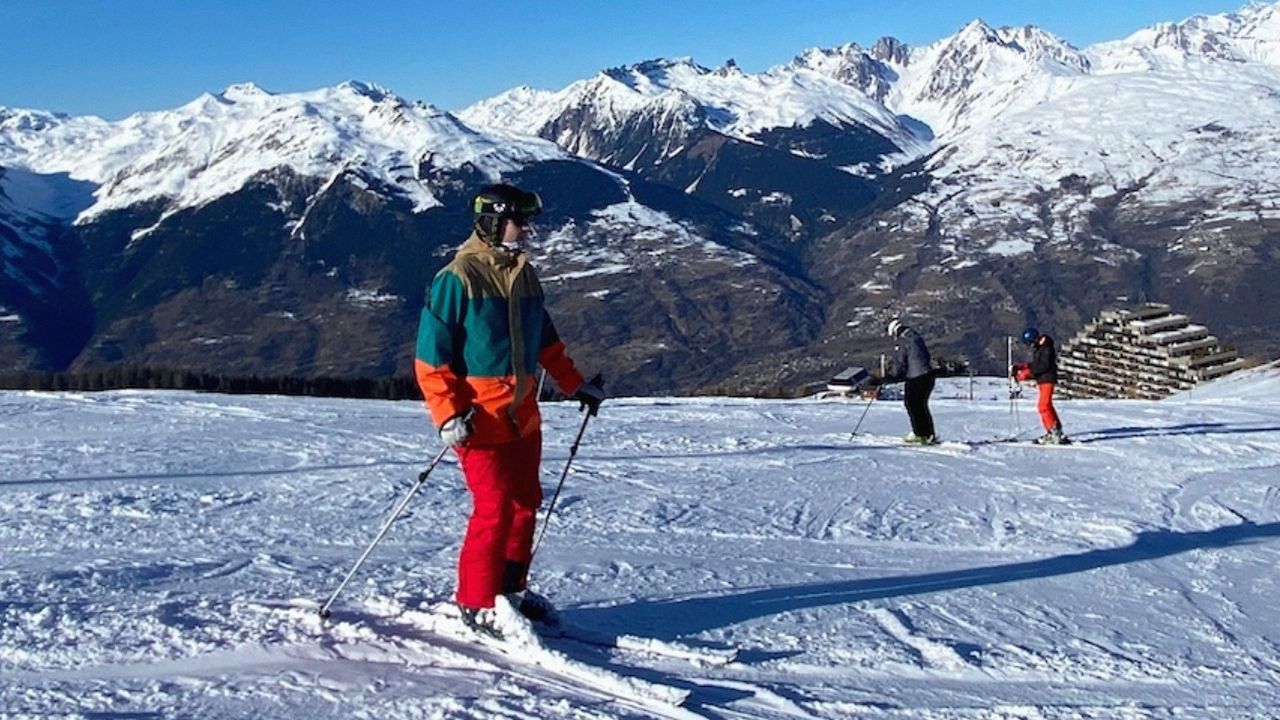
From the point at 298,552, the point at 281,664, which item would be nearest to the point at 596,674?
the point at 281,664

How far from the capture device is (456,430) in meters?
5.60

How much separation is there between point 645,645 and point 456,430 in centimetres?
140

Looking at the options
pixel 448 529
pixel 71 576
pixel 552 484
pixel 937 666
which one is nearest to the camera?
pixel 937 666

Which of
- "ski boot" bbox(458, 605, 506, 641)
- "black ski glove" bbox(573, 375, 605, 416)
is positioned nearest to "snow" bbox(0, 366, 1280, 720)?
"ski boot" bbox(458, 605, 506, 641)

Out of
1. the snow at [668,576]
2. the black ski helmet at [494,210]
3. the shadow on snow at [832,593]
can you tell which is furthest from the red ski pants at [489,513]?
the black ski helmet at [494,210]

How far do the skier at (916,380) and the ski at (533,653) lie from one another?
10723mm

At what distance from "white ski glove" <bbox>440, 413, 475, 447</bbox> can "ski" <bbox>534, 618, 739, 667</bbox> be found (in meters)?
1.05

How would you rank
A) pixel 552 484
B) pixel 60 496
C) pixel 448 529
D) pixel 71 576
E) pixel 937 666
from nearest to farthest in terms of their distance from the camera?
pixel 937 666
pixel 71 576
pixel 448 529
pixel 60 496
pixel 552 484

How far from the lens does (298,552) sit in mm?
7855

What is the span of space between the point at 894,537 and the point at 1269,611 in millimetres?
2819

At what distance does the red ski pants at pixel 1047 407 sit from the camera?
1633 centimetres

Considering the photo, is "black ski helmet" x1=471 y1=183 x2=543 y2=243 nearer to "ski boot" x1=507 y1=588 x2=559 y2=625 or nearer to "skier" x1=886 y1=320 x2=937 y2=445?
"ski boot" x1=507 y1=588 x2=559 y2=625

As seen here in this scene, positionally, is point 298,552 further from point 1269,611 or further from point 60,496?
point 1269,611

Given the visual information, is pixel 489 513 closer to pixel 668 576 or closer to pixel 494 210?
pixel 494 210
